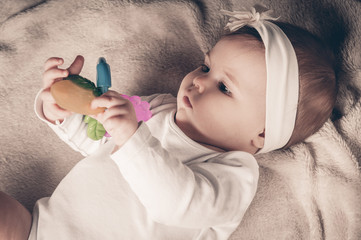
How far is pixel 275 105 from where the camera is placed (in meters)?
0.86

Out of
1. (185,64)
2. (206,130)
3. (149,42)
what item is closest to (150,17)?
(149,42)

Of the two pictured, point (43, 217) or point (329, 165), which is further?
point (329, 165)

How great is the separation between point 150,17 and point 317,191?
30.3 inches

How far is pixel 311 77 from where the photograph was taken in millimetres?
856

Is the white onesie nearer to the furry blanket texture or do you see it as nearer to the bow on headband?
the furry blanket texture

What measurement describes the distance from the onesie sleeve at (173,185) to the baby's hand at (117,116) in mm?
20

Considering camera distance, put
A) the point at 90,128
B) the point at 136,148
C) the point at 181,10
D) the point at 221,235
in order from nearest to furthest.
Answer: the point at 136,148, the point at 90,128, the point at 221,235, the point at 181,10

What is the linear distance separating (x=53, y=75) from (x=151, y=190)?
1.22 feet

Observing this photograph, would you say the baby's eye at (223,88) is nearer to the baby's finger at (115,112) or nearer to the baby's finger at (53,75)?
the baby's finger at (115,112)

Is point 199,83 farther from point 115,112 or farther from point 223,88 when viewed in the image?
point 115,112

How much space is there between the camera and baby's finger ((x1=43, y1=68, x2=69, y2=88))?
82 centimetres

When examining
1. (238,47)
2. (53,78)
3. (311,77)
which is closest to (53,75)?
(53,78)

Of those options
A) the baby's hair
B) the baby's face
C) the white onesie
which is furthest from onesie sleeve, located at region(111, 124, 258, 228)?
the baby's hair

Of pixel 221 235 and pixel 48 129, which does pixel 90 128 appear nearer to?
pixel 48 129
